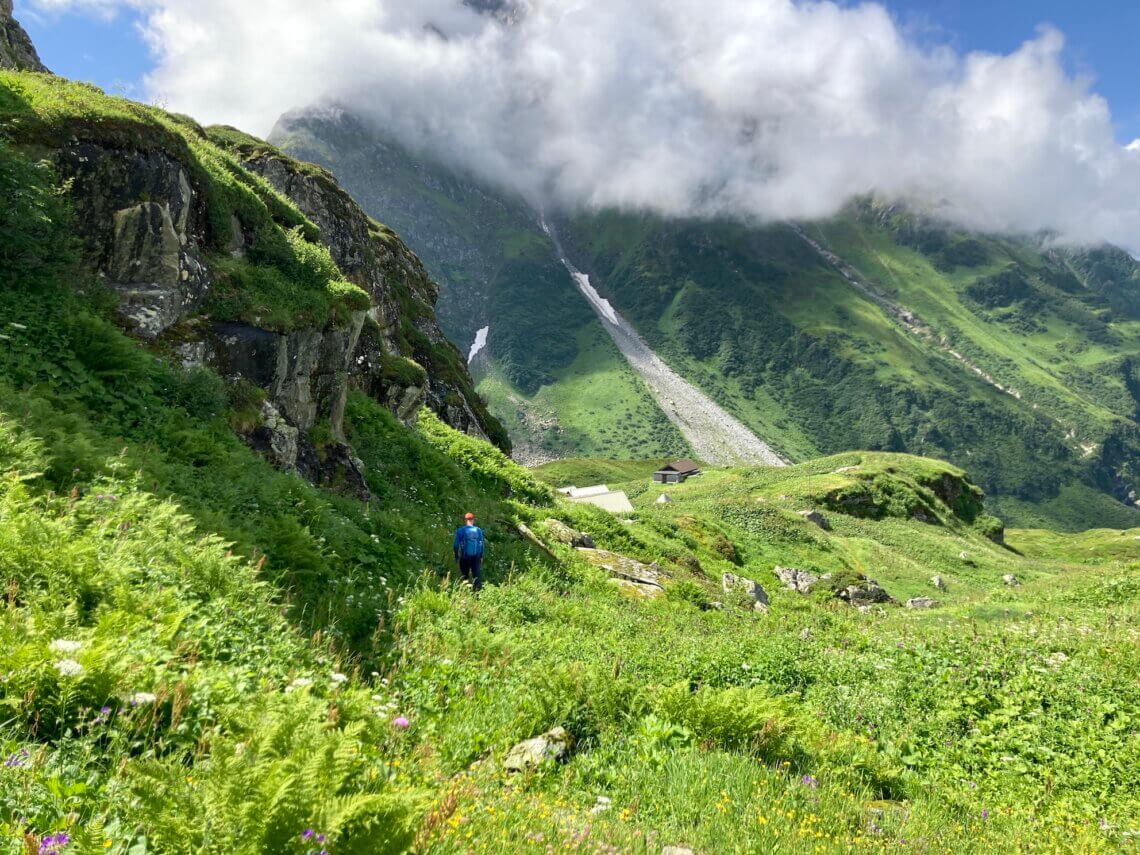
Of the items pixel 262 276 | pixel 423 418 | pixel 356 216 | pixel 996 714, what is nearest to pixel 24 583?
pixel 996 714

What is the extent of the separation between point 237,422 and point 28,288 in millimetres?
4652

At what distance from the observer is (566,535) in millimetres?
24891

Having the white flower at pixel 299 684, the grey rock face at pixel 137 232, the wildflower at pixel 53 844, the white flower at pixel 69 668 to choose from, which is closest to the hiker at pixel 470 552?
the white flower at pixel 299 684

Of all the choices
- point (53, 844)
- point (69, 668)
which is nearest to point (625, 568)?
point (69, 668)

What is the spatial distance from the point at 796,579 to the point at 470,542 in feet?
86.4

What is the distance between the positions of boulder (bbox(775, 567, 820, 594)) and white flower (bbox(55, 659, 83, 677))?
32.3 metres

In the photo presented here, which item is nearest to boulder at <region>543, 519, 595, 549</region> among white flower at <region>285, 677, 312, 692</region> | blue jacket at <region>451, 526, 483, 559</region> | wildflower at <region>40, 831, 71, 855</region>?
blue jacket at <region>451, 526, 483, 559</region>

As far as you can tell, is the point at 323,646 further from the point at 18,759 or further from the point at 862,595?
the point at 862,595

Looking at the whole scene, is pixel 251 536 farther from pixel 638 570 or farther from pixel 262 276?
pixel 638 570

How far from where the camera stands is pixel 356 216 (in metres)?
44.5

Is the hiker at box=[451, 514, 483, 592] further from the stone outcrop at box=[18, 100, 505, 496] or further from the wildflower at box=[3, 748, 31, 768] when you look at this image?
A: the wildflower at box=[3, 748, 31, 768]

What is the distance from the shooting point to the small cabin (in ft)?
401

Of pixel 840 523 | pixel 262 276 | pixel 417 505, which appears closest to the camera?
pixel 262 276

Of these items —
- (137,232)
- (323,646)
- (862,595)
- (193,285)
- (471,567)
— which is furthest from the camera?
→ (862,595)
